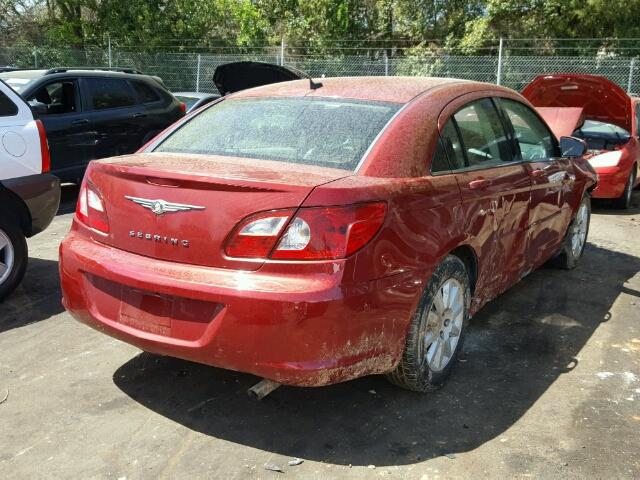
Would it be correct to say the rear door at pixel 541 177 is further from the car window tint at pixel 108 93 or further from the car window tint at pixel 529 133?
the car window tint at pixel 108 93

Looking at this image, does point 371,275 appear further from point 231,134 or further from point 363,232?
point 231,134

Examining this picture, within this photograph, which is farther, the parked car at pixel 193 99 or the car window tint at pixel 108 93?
the parked car at pixel 193 99

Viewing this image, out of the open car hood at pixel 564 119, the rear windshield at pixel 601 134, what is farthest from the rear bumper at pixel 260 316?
the rear windshield at pixel 601 134

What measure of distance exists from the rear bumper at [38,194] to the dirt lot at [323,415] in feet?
2.71

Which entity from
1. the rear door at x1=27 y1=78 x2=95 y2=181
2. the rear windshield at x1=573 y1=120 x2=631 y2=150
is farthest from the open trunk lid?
the rear windshield at x1=573 y1=120 x2=631 y2=150

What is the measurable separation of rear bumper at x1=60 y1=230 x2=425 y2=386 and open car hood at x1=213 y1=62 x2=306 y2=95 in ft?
15.8

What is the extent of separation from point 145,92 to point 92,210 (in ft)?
22.0

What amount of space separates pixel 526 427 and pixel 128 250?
6.83 ft

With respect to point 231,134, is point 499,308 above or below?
below

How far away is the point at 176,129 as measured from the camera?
3.89 m

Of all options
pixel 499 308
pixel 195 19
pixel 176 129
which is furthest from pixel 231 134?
pixel 195 19

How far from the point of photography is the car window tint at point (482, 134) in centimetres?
376

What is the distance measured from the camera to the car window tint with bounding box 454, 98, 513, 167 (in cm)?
376

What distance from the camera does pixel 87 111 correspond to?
8531mm
